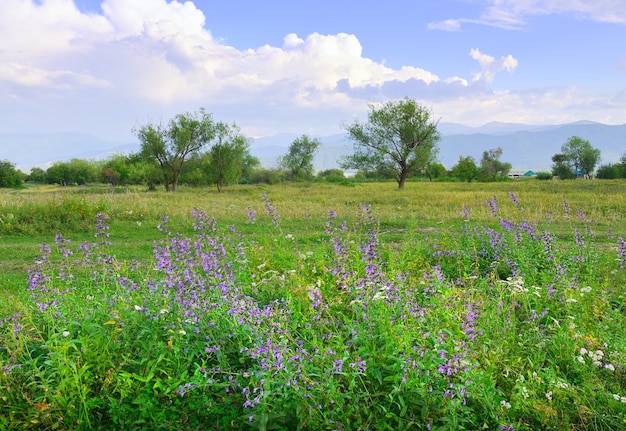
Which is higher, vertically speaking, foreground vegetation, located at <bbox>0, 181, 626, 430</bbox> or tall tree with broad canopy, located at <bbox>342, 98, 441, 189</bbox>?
tall tree with broad canopy, located at <bbox>342, 98, 441, 189</bbox>

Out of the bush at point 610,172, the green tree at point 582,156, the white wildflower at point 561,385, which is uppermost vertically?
the green tree at point 582,156

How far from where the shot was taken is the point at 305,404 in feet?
12.3

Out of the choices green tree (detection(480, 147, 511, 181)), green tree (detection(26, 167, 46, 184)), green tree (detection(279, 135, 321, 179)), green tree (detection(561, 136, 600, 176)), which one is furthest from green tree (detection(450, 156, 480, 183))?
green tree (detection(26, 167, 46, 184))

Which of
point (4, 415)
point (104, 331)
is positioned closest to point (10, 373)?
point (4, 415)

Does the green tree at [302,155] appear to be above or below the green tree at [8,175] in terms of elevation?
above

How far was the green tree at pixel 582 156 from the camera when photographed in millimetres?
96750

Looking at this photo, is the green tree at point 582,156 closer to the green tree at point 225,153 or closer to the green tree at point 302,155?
the green tree at point 302,155

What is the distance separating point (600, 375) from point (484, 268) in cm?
388

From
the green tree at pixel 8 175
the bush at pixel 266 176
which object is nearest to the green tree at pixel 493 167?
the bush at pixel 266 176

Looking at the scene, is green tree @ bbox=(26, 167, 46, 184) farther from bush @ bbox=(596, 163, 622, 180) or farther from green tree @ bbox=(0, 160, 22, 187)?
bush @ bbox=(596, 163, 622, 180)

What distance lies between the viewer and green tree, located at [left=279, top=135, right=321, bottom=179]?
91.2 metres

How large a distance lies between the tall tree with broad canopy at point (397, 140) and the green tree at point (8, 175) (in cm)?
5454

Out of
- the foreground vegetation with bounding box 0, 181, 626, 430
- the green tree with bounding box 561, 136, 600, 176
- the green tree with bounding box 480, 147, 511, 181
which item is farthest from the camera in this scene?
the green tree with bounding box 561, 136, 600, 176

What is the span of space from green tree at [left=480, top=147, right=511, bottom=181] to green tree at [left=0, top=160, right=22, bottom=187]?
267ft
